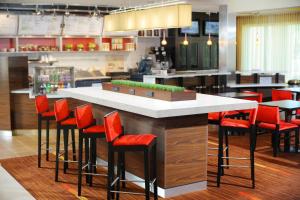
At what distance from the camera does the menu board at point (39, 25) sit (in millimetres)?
11176

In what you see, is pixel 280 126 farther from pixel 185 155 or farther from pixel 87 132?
pixel 87 132

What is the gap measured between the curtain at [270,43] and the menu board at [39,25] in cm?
606

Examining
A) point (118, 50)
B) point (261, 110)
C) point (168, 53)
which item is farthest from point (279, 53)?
point (261, 110)

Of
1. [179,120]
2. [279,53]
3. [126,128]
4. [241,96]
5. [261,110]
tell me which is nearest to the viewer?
[179,120]

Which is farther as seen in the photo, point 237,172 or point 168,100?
point 237,172

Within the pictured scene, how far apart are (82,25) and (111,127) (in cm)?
767

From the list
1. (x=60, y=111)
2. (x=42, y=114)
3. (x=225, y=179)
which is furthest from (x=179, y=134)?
(x=42, y=114)

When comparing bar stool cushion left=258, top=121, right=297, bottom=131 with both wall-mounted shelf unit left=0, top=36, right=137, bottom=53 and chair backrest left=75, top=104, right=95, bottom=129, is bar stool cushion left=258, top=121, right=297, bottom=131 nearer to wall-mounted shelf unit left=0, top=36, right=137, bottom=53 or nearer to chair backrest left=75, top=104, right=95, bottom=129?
chair backrest left=75, top=104, right=95, bottom=129

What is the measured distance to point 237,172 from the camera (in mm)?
6281

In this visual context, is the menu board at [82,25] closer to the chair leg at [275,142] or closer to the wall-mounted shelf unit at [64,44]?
the wall-mounted shelf unit at [64,44]

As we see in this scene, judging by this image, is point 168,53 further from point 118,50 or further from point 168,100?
point 168,100

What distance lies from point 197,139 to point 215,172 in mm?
1101

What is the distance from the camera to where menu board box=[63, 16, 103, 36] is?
1183 cm

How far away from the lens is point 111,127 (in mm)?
4859
